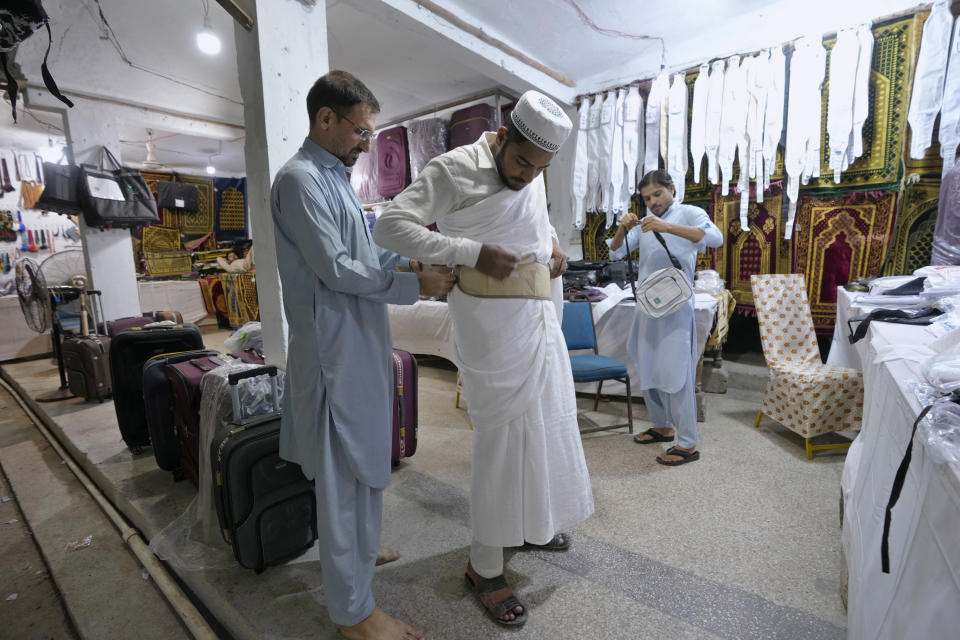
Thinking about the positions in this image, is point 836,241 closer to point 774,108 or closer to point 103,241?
point 774,108

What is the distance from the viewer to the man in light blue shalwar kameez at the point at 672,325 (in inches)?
96.4

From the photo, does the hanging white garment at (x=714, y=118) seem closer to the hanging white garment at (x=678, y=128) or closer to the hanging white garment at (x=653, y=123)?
the hanging white garment at (x=678, y=128)

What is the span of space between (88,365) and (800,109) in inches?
216

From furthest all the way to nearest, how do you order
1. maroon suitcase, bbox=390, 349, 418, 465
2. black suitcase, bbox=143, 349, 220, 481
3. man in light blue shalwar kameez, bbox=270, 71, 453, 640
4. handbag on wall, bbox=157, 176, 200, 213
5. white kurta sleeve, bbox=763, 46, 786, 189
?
handbag on wall, bbox=157, 176, 200, 213 < white kurta sleeve, bbox=763, 46, 786, 189 < maroon suitcase, bbox=390, 349, 418, 465 < black suitcase, bbox=143, 349, 220, 481 < man in light blue shalwar kameez, bbox=270, 71, 453, 640

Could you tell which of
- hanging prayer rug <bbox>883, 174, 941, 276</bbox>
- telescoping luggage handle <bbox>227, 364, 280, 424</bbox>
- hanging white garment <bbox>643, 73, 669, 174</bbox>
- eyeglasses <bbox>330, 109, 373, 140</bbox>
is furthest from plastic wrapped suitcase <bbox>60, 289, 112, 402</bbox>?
hanging prayer rug <bbox>883, 174, 941, 276</bbox>

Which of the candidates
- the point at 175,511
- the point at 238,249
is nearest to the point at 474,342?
the point at 175,511

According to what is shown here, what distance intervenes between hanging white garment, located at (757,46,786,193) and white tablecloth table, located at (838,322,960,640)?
2.57 metres

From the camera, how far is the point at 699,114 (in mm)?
3670

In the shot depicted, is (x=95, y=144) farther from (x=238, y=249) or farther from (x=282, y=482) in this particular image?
(x=282, y=482)

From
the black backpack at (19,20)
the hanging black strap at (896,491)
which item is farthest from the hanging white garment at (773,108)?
the black backpack at (19,20)

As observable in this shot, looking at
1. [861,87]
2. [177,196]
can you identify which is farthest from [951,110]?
[177,196]

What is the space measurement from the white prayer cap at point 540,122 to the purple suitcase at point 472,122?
3.48 m

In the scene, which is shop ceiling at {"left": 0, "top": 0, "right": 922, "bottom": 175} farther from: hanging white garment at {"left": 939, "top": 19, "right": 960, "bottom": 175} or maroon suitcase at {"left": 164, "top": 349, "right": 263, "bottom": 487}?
maroon suitcase at {"left": 164, "top": 349, "right": 263, "bottom": 487}

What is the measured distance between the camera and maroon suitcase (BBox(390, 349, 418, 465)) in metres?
2.37
